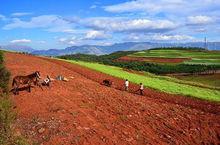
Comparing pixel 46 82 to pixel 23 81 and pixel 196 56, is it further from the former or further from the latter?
pixel 196 56

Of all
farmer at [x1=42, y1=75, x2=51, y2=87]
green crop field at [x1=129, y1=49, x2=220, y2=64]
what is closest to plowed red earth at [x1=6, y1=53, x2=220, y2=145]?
farmer at [x1=42, y1=75, x2=51, y2=87]

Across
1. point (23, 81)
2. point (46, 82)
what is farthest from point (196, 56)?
point (23, 81)

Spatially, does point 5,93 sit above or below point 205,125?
above

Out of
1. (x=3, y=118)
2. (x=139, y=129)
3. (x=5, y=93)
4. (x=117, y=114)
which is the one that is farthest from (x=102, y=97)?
(x=3, y=118)

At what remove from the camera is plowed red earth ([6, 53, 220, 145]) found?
23.6 m

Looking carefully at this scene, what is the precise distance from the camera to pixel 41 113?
25.3m

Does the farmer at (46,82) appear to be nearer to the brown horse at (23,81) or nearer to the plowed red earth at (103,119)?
the plowed red earth at (103,119)

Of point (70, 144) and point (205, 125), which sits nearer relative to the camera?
point (70, 144)

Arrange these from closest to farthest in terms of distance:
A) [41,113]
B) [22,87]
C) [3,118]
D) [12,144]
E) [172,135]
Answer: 1. [12,144]
2. [3,118]
3. [41,113]
4. [172,135]
5. [22,87]

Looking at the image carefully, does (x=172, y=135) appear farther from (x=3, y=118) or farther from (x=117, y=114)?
(x=3, y=118)

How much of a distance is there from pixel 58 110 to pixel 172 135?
306 inches

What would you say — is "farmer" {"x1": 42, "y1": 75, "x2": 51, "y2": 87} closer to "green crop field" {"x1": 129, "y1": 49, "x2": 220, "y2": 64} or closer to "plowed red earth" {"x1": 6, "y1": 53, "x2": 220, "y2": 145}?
"plowed red earth" {"x1": 6, "y1": 53, "x2": 220, "y2": 145}

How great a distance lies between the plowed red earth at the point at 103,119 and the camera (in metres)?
23.6

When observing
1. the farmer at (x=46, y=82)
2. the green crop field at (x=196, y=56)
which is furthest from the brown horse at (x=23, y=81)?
the green crop field at (x=196, y=56)
